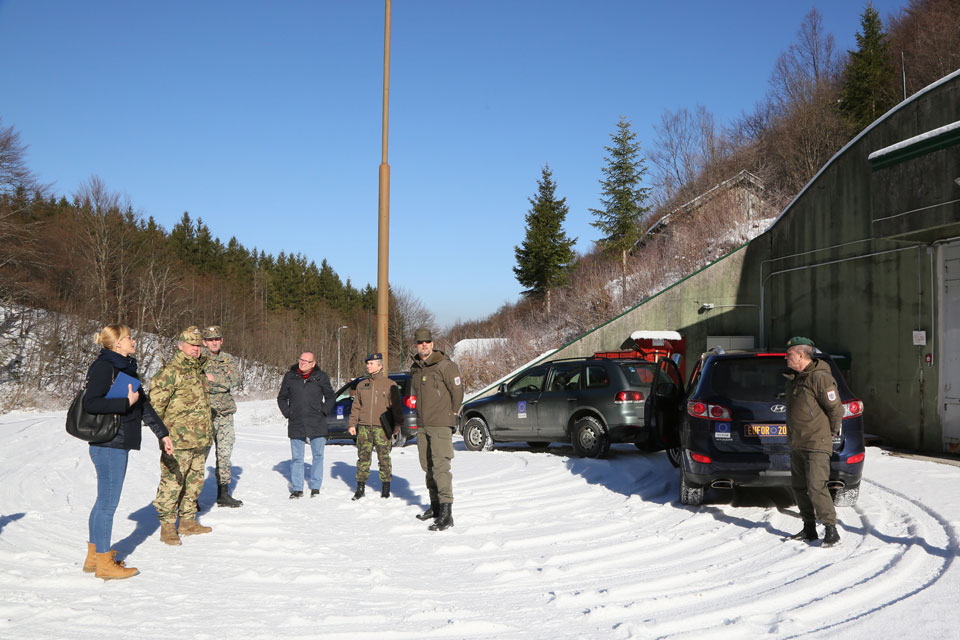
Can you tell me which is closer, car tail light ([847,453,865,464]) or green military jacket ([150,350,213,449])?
green military jacket ([150,350,213,449])

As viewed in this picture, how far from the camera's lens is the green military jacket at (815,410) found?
19.9 ft

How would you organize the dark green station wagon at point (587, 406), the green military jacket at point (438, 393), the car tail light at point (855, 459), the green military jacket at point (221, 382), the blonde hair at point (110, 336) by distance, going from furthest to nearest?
the dark green station wagon at point (587, 406) < the green military jacket at point (221, 382) < the green military jacket at point (438, 393) < the car tail light at point (855, 459) < the blonde hair at point (110, 336)

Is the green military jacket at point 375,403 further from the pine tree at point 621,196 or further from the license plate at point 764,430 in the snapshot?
the pine tree at point 621,196

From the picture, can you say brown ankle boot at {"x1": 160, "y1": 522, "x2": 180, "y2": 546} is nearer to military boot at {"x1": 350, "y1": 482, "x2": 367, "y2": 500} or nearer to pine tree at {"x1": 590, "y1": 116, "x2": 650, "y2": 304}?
military boot at {"x1": 350, "y1": 482, "x2": 367, "y2": 500}

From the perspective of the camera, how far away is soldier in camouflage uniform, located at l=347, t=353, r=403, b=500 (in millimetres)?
8953

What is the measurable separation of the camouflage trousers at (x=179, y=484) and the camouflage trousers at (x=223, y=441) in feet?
4.38

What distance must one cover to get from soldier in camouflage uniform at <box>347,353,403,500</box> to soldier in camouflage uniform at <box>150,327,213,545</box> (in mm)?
2353

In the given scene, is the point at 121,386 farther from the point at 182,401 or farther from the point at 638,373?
the point at 638,373

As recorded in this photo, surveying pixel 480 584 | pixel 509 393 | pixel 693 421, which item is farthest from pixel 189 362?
pixel 509 393

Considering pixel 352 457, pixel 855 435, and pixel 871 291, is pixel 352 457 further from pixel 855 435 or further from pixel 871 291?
pixel 871 291

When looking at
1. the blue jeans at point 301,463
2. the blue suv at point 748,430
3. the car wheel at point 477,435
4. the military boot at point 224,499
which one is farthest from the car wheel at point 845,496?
the car wheel at point 477,435

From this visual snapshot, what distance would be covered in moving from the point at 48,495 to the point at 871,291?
1430cm

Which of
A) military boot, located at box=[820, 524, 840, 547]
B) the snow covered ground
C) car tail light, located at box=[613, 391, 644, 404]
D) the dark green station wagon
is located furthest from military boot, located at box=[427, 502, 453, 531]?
car tail light, located at box=[613, 391, 644, 404]

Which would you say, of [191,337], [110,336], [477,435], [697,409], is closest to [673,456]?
[697,409]
